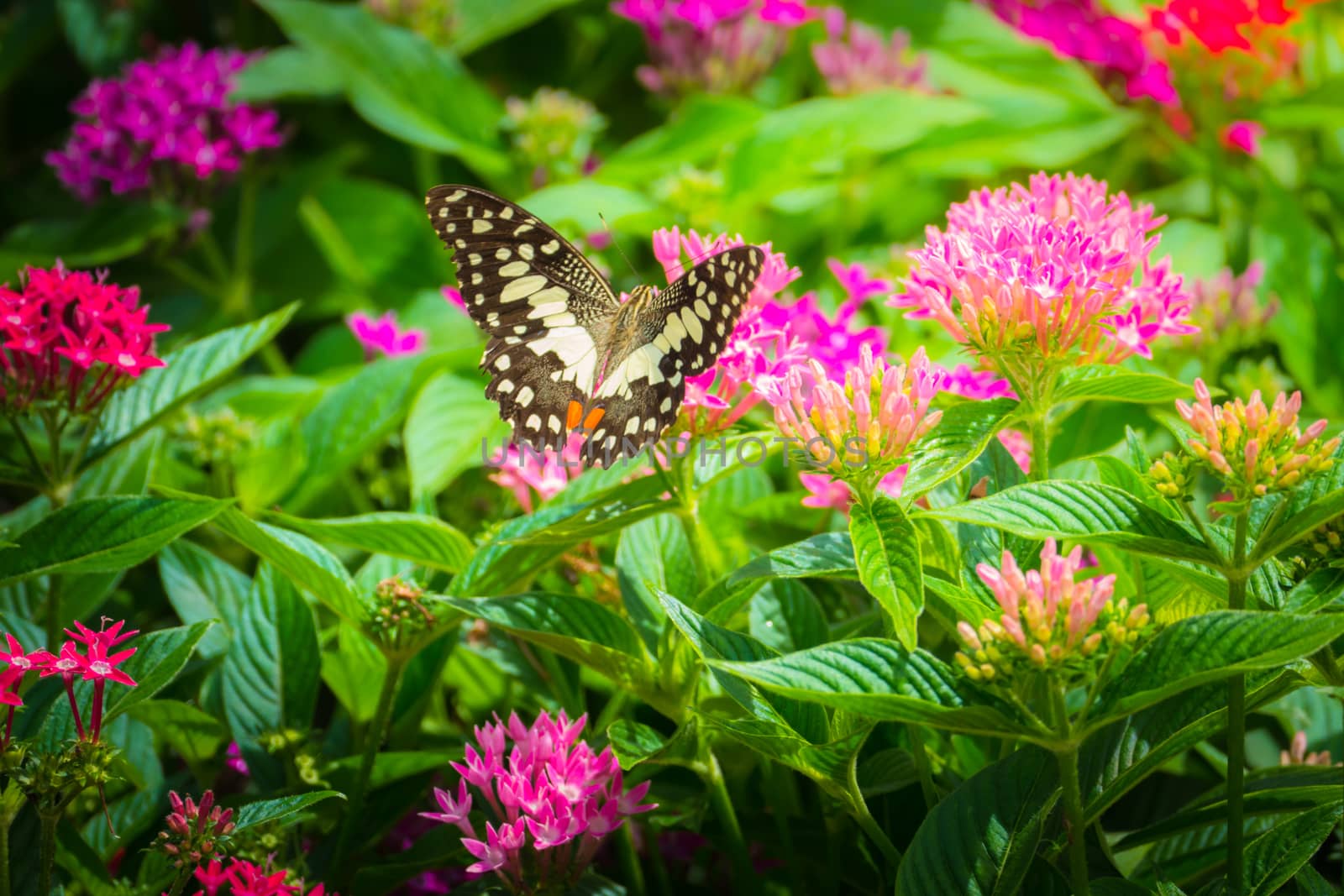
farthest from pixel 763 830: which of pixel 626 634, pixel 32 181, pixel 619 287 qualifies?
pixel 32 181

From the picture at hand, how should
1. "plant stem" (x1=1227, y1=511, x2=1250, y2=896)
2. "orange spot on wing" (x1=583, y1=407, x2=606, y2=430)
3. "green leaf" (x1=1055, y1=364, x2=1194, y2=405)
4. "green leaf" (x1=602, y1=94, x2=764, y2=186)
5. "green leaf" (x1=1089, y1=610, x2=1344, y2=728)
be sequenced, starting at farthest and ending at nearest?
"green leaf" (x1=602, y1=94, x2=764, y2=186) → "orange spot on wing" (x1=583, y1=407, x2=606, y2=430) → "green leaf" (x1=1055, y1=364, x2=1194, y2=405) → "plant stem" (x1=1227, y1=511, x2=1250, y2=896) → "green leaf" (x1=1089, y1=610, x2=1344, y2=728)

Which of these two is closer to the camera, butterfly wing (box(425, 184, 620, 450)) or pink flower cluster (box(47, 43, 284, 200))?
butterfly wing (box(425, 184, 620, 450))

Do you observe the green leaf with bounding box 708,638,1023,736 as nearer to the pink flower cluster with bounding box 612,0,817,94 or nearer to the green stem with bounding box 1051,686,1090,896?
the green stem with bounding box 1051,686,1090,896

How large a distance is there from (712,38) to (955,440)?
1.45 metres

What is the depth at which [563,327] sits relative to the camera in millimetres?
1275

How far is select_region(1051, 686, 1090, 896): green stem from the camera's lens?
72 centimetres

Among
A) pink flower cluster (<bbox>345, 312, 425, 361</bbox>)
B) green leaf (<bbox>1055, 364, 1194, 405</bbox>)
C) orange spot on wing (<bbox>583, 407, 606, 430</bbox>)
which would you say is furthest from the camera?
pink flower cluster (<bbox>345, 312, 425, 361</bbox>)

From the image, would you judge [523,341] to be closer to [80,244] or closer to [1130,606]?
[1130,606]

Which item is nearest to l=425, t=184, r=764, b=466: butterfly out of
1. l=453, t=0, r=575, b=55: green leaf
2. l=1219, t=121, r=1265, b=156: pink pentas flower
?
l=453, t=0, r=575, b=55: green leaf

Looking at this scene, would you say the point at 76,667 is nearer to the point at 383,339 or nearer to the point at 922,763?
the point at 922,763

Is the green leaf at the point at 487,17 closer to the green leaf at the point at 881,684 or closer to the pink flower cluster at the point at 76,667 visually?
the pink flower cluster at the point at 76,667

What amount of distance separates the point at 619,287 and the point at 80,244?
2.69ft

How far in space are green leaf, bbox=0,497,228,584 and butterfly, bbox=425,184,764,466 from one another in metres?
0.31

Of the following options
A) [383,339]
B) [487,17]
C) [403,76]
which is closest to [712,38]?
[487,17]
